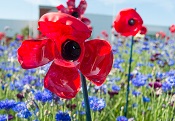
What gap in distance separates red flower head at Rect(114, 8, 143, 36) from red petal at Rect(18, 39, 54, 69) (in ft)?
3.57

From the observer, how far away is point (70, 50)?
2.64ft

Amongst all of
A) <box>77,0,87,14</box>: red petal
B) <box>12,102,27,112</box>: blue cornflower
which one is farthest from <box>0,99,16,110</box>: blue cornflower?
<box>77,0,87,14</box>: red petal

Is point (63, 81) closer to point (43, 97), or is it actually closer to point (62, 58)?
point (62, 58)

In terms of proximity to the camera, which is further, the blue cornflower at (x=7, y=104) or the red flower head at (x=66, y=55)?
the blue cornflower at (x=7, y=104)

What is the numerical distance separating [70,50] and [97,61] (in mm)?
69

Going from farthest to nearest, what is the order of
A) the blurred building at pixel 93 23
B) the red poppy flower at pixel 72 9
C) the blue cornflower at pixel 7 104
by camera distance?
the blurred building at pixel 93 23
the red poppy flower at pixel 72 9
the blue cornflower at pixel 7 104

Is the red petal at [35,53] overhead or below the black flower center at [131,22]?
overhead

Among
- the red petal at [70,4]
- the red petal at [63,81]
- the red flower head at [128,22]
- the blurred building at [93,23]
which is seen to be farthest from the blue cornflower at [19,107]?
the blurred building at [93,23]

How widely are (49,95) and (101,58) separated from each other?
103 centimetres

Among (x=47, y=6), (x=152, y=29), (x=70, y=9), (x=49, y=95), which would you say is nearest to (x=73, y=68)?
(x=49, y=95)

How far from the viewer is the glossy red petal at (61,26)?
711mm

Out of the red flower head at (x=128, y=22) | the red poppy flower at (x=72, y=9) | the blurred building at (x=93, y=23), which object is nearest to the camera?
the red flower head at (x=128, y=22)

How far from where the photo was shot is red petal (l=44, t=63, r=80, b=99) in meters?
0.81

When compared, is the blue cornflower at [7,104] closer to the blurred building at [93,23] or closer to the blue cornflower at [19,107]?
the blue cornflower at [19,107]
